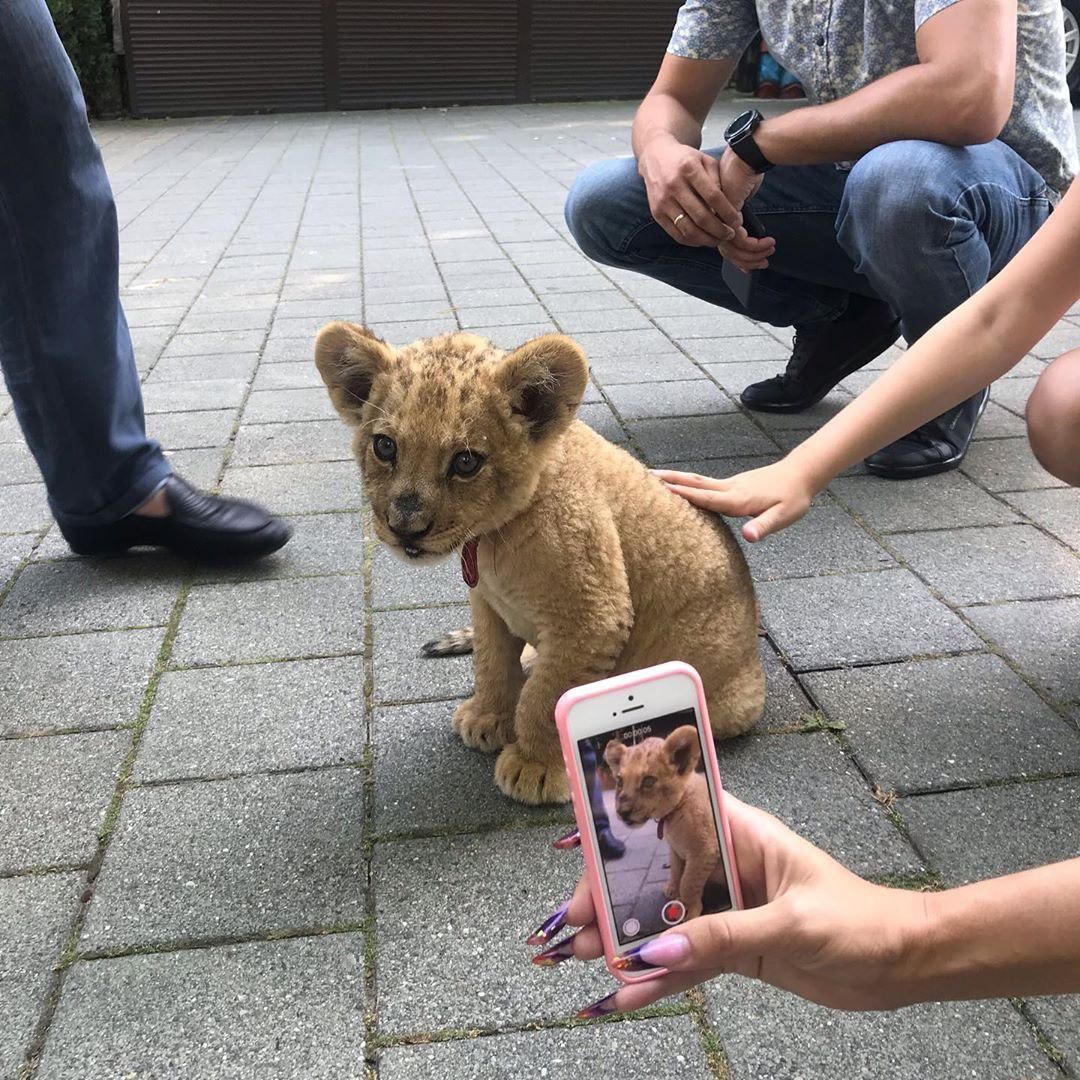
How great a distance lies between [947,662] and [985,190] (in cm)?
189

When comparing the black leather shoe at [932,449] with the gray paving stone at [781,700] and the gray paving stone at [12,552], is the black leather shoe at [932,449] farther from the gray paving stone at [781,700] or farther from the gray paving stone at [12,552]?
the gray paving stone at [12,552]

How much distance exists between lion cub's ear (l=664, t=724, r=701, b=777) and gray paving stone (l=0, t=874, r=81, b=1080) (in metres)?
1.26

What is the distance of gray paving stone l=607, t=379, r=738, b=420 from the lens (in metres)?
4.71

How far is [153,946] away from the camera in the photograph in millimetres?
2002

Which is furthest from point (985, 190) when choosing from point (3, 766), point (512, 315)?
point (3, 766)

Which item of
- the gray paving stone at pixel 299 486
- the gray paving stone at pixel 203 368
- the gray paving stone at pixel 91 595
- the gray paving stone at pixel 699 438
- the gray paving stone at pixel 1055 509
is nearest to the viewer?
the gray paving stone at pixel 91 595

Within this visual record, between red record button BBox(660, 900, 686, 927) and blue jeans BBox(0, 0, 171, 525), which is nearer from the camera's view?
red record button BBox(660, 900, 686, 927)

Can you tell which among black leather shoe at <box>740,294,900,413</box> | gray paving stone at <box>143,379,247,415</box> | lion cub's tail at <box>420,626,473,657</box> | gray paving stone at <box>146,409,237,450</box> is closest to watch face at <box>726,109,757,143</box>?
black leather shoe at <box>740,294,900,413</box>

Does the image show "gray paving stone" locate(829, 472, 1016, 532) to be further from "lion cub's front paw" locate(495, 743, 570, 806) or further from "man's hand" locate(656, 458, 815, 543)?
"lion cub's front paw" locate(495, 743, 570, 806)

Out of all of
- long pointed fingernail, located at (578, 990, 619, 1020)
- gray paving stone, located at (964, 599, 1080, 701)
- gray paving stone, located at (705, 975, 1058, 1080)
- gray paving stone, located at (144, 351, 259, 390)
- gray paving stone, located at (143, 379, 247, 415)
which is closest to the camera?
long pointed fingernail, located at (578, 990, 619, 1020)

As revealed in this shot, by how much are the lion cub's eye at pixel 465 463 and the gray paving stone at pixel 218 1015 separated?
3.20 ft

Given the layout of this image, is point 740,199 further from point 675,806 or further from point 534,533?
point 675,806

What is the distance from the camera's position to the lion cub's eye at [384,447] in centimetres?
223

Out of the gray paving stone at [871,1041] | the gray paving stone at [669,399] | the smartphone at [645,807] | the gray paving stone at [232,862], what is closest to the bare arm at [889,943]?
the smartphone at [645,807]
